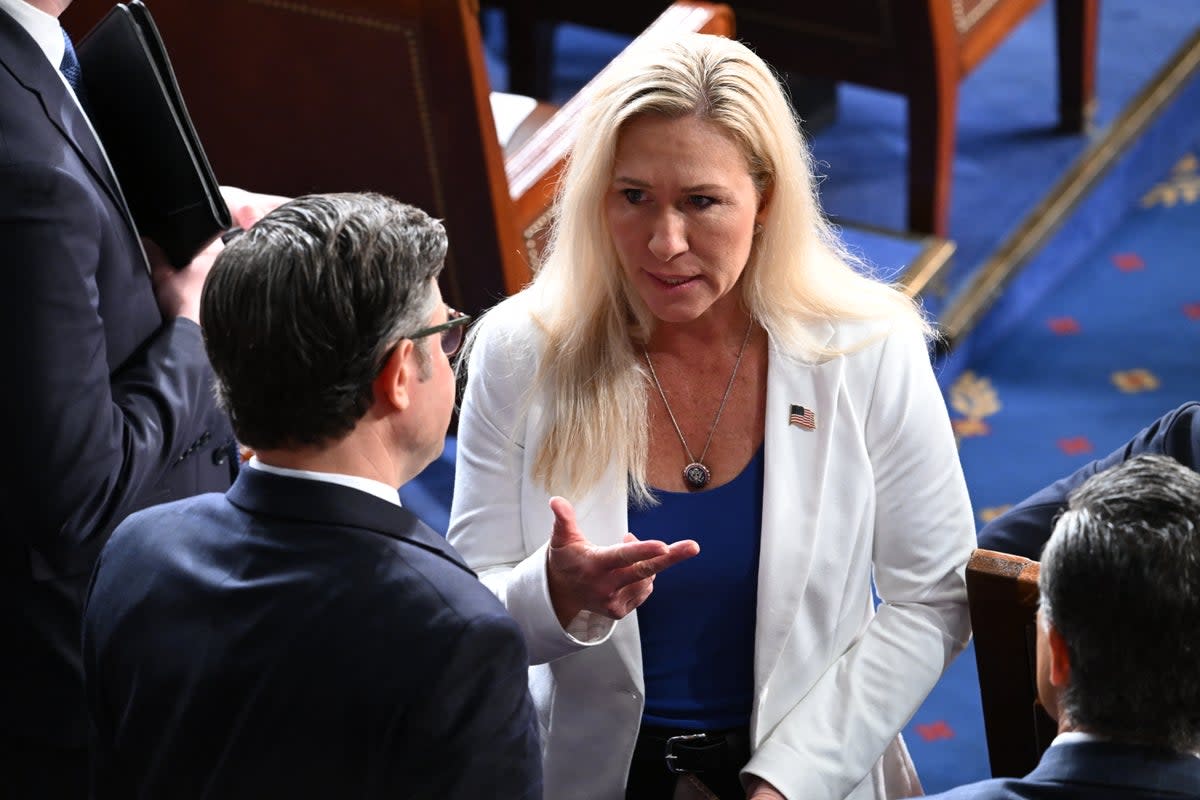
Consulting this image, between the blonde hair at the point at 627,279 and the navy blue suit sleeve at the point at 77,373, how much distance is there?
Answer: 486 mm

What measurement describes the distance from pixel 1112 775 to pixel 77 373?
1.24 meters

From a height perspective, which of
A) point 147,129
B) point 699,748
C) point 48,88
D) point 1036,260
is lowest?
point 1036,260

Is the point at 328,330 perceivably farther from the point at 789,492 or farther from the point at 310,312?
the point at 789,492

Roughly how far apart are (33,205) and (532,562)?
721 millimetres

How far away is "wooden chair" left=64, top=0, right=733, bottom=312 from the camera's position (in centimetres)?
323

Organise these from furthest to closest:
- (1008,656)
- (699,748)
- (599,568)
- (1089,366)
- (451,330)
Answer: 1. (1089,366)
2. (699,748)
3. (1008,656)
4. (599,568)
5. (451,330)

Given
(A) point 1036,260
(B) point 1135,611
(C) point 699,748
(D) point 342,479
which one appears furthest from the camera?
(A) point 1036,260

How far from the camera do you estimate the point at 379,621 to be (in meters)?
1.42

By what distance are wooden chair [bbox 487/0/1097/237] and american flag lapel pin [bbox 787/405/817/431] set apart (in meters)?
2.52

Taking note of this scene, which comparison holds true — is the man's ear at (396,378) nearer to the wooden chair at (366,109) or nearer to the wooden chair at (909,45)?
the wooden chair at (366,109)

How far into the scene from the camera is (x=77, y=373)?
190 cm

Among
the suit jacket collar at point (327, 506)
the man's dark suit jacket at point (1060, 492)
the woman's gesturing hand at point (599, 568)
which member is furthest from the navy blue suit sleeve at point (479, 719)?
the man's dark suit jacket at point (1060, 492)

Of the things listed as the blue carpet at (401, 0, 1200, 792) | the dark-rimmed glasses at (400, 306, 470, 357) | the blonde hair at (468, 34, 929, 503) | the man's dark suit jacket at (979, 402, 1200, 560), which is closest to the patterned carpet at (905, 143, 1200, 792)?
the blue carpet at (401, 0, 1200, 792)

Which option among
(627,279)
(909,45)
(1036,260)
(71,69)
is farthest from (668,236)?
(1036,260)
